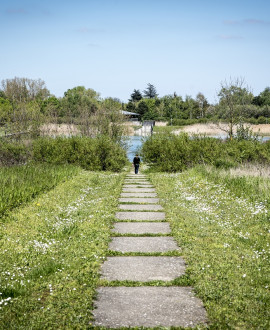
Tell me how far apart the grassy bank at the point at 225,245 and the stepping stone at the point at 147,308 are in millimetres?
198

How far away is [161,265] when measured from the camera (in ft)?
20.5

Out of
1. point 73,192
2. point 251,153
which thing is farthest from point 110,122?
point 73,192

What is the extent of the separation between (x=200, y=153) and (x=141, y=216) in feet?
33.5

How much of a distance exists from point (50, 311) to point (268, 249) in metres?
4.14

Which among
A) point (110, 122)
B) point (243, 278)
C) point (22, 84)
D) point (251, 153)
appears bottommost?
point (243, 278)

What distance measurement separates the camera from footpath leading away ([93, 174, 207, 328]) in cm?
452

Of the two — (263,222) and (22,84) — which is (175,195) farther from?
(22,84)

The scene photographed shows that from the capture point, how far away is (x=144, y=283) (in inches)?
216

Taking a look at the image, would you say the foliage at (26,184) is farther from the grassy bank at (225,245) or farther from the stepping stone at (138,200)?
the grassy bank at (225,245)

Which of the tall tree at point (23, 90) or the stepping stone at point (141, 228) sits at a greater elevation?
the tall tree at point (23, 90)

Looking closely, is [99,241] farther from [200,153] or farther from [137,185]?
[200,153]

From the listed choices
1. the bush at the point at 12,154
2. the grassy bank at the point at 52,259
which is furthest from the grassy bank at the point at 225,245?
the bush at the point at 12,154

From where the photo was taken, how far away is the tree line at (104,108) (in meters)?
27.5

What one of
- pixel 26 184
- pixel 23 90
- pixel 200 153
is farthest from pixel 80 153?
pixel 23 90
